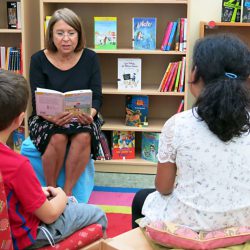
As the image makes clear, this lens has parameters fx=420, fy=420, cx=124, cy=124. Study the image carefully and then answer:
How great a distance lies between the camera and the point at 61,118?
2.48 m

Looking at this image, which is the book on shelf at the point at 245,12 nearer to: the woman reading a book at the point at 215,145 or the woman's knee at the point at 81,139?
the woman's knee at the point at 81,139

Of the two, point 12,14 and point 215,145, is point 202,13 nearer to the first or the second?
point 12,14

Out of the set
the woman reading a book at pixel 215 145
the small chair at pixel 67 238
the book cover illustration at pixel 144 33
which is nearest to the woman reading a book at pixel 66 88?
the book cover illustration at pixel 144 33

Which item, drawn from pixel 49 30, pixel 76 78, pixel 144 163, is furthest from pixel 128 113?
pixel 49 30

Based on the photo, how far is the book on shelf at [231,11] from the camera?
310cm

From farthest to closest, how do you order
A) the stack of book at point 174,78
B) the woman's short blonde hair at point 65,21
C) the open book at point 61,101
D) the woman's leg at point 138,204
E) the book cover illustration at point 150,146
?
the book cover illustration at point 150,146
the stack of book at point 174,78
the woman's short blonde hair at point 65,21
the open book at point 61,101
the woman's leg at point 138,204

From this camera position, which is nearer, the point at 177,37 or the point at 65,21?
the point at 65,21

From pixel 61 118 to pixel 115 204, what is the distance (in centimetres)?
68

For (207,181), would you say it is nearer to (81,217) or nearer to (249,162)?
(249,162)

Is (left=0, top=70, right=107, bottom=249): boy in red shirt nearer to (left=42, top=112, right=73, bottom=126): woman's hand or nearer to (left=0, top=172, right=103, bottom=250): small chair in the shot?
(left=0, top=172, right=103, bottom=250): small chair

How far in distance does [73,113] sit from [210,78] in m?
1.28

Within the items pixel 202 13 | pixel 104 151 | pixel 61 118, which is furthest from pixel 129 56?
pixel 61 118

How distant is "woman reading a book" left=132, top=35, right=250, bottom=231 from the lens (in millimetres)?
1267

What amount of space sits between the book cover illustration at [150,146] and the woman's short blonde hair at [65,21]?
94 cm
